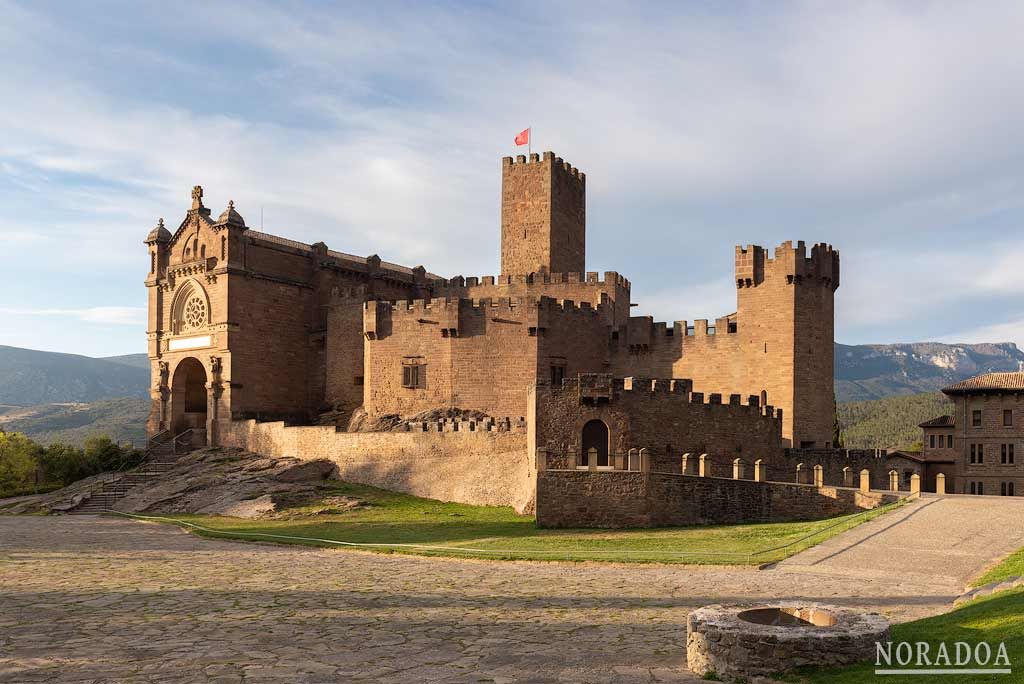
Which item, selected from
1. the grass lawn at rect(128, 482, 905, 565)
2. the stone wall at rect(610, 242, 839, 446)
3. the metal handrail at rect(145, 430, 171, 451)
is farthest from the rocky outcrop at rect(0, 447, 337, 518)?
the stone wall at rect(610, 242, 839, 446)

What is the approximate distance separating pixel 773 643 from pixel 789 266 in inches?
1275

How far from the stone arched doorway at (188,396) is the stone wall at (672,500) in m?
27.4

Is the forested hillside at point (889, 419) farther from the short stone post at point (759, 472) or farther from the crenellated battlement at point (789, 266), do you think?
the short stone post at point (759, 472)

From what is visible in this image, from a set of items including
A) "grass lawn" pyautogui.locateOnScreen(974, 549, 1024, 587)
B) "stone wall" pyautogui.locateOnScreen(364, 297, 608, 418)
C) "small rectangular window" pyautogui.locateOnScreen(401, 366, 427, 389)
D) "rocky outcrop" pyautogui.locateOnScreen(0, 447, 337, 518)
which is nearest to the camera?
"grass lawn" pyautogui.locateOnScreen(974, 549, 1024, 587)

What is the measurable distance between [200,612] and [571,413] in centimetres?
1777

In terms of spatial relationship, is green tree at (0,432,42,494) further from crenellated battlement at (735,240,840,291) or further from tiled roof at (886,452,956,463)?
tiled roof at (886,452,956,463)

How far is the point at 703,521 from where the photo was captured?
89.2 ft

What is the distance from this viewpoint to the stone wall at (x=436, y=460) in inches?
1257

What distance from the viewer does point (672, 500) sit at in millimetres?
26953

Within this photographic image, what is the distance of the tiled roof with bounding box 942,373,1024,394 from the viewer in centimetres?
4950

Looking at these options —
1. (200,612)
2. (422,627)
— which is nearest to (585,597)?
(422,627)

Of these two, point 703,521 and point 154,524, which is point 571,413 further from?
point 154,524

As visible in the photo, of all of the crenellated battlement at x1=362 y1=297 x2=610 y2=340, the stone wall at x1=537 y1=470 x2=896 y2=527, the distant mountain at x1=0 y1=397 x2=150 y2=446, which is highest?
the crenellated battlement at x1=362 y1=297 x2=610 y2=340

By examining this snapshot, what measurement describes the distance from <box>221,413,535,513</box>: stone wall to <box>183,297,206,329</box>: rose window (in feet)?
32.0
